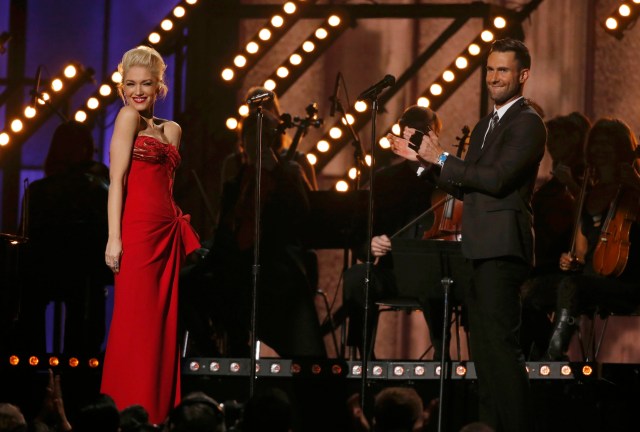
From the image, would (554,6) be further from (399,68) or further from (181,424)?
(181,424)

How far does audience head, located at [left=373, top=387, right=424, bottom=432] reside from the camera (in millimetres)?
3881

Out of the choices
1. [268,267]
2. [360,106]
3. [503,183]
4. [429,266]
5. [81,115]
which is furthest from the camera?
[81,115]

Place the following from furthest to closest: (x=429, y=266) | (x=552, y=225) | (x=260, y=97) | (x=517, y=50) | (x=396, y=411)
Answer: (x=552, y=225), (x=429, y=266), (x=260, y=97), (x=517, y=50), (x=396, y=411)

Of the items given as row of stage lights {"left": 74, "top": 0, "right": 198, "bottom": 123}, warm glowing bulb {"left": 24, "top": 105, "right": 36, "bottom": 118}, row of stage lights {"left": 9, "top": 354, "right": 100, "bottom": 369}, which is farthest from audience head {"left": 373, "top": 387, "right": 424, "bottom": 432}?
warm glowing bulb {"left": 24, "top": 105, "right": 36, "bottom": 118}

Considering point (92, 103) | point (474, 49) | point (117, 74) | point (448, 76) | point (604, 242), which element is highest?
point (474, 49)

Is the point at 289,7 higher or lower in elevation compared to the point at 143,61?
higher

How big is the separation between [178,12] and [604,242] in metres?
4.69

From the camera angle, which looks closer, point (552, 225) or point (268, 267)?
point (552, 225)

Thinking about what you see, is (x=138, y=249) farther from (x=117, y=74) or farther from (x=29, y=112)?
(x=29, y=112)

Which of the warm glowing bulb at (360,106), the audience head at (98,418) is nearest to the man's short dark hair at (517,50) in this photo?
the audience head at (98,418)

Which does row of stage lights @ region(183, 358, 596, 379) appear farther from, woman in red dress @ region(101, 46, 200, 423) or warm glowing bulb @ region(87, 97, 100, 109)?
warm glowing bulb @ region(87, 97, 100, 109)

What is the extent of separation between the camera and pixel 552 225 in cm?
770

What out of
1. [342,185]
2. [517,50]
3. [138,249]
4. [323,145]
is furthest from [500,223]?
[323,145]

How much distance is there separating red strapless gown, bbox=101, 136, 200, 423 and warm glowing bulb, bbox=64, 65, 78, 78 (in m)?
4.86
